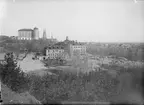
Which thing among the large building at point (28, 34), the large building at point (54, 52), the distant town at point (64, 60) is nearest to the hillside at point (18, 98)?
the distant town at point (64, 60)

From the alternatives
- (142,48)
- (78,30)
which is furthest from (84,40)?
(142,48)

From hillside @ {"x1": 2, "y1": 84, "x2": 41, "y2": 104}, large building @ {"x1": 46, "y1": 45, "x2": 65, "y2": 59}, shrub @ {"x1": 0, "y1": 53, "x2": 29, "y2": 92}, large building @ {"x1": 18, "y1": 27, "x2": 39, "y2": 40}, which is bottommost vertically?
hillside @ {"x1": 2, "y1": 84, "x2": 41, "y2": 104}

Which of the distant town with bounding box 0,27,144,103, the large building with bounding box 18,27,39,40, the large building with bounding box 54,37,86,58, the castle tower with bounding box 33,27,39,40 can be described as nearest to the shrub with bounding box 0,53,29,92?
the distant town with bounding box 0,27,144,103

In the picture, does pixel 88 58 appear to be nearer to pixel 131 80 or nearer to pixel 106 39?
pixel 106 39

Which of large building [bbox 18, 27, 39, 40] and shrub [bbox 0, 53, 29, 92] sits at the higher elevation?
large building [bbox 18, 27, 39, 40]

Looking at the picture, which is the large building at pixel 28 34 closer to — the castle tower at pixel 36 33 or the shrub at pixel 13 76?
the castle tower at pixel 36 33

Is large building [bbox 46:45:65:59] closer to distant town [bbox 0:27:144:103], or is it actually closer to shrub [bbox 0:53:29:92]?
distant town [bbox 0:27:144:103]

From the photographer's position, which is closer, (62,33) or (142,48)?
(142,48)

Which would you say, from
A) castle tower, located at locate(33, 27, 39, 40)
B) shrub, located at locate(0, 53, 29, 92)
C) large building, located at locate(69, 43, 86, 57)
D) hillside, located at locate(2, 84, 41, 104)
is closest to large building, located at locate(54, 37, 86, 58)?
large building, located at locate(69, 43, 86, 57)

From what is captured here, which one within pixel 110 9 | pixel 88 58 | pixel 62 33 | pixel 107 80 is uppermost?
pixel 110 9
